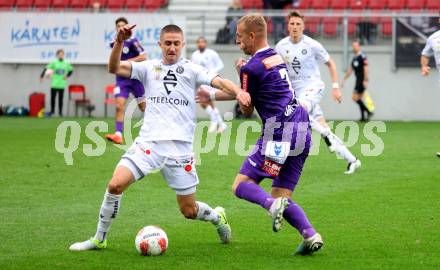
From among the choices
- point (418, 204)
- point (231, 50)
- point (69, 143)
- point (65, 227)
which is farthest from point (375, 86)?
point (65, 227)

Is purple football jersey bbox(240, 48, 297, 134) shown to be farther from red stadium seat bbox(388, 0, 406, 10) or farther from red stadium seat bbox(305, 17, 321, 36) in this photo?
red stadium seat bbox(388, 0, 406, 10)

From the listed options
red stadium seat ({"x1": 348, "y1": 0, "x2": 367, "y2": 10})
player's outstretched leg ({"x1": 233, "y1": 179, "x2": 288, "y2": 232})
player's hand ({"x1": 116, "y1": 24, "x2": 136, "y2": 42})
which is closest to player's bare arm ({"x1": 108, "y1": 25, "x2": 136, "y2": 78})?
player's hand ({"x1": 116, "y1": 24, "x2": 136, "y2": 42})

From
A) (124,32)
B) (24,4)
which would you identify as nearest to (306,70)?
(124,32)

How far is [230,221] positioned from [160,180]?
3.92 metres

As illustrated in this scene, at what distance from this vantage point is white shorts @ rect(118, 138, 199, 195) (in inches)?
336

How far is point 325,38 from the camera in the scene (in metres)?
30.7

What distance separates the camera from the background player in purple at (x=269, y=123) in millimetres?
8289

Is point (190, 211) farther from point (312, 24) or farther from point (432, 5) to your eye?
point (432, 5)

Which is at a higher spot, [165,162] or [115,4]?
[115,4]

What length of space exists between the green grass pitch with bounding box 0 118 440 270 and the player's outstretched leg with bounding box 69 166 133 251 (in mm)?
118

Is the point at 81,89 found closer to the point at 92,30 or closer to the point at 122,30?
the point at 92,30

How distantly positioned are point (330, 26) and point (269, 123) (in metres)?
22.6

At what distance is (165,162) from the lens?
28.3ft

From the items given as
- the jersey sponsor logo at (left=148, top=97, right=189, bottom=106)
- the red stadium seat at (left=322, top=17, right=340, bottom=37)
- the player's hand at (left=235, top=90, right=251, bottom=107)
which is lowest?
the red stadium seat at (left=322, top=17, right=340, bottom=37)
